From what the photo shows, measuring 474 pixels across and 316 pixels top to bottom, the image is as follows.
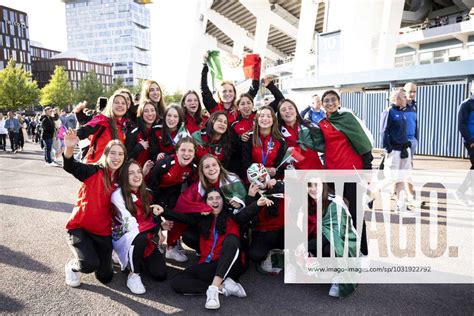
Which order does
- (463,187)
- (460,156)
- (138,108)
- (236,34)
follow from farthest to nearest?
(236,34), (460,156), (463,187), (138,108)

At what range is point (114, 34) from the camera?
11944 centimetres

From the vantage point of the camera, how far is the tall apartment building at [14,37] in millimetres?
82812

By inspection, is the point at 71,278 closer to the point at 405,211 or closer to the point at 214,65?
the point at 214,65

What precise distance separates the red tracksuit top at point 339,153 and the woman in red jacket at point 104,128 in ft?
8.21

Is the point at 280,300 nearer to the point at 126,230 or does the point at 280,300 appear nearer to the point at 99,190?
the point at 126,230

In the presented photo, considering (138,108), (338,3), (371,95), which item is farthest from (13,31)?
(138,108)

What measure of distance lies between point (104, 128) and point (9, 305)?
222 centimetres

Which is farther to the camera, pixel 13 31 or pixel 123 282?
pixel 13 31

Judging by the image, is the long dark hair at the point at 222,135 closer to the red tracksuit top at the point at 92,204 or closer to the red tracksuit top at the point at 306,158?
the red tracksuit top at the point at 306,158


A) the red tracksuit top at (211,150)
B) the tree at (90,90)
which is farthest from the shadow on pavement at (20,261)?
the tree at (90,90)

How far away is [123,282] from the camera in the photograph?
383 centimetres

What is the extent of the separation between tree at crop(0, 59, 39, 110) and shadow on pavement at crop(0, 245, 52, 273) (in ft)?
162

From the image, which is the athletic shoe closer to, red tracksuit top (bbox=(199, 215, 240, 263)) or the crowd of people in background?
the crowd of people in background

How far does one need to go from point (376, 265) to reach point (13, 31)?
10036 centimetres
